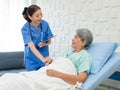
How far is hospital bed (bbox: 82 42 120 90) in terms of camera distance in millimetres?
1867

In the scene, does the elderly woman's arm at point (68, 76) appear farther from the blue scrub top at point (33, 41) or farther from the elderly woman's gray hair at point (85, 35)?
the blue scrub top at point (33, 41)

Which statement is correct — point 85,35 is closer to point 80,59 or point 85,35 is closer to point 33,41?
point 80,59

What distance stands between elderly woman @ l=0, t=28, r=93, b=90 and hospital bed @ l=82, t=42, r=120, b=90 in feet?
0.20

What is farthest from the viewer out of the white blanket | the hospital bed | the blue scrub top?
the blue scrub top

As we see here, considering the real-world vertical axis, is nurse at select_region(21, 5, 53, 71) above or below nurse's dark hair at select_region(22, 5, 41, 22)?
below

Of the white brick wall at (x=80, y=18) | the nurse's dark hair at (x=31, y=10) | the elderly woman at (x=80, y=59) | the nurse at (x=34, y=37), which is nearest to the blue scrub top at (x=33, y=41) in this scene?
the nurse at (x=34, y=37)

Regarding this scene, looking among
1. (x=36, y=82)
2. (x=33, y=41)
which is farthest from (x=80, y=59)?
(x=33, y=41)

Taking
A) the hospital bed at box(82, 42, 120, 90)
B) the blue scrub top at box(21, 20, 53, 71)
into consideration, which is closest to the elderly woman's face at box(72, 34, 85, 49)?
the hospital bed at box(82, 42, 120, 90)

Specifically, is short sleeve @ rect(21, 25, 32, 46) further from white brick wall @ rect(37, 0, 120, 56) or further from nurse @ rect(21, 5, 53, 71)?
white brick wall @ rect(37, 0, 120, 56)

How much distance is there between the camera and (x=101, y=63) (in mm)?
2021

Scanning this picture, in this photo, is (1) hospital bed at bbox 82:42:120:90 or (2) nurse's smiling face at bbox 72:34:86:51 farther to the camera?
(2) nurse's smiling face at bbox 72:34:86:51

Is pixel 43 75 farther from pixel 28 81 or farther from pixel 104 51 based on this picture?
pixel 104 51

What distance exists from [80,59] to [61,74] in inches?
10.0

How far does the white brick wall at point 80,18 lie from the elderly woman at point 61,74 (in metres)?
0.48
